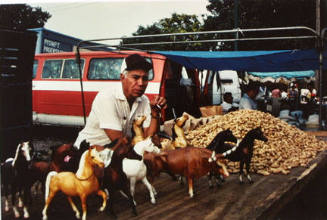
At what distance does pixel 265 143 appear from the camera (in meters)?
2.00

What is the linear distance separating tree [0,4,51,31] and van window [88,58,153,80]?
0.51 meters

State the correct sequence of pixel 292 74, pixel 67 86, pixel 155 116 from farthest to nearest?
1. pixel 292 74
2. pixel 67 86
3. pixel 155 116

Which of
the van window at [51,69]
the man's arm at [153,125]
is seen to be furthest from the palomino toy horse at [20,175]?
the van window at [51,69]

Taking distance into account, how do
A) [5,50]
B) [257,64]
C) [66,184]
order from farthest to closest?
1. [257,64]
2. [5,50]
3. [66,184]

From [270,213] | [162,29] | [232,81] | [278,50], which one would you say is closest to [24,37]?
[162,29]

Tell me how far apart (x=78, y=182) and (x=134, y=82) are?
0.57 metres

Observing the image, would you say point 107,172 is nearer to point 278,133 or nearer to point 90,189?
point 90,189

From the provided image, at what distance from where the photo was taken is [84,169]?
1229 mm

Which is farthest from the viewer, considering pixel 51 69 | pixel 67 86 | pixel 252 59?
pixel 252 59

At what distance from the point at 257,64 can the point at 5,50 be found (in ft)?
12.0

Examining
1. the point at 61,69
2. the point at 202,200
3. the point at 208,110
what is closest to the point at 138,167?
the point at 202,200

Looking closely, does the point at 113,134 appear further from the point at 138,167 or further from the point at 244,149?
the point at 244,149

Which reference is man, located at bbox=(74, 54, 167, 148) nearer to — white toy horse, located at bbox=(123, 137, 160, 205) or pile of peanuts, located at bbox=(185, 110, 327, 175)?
white toy horse, located at bbox=(123, 137, 160, 205)

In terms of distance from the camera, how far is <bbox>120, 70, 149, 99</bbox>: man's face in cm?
152
